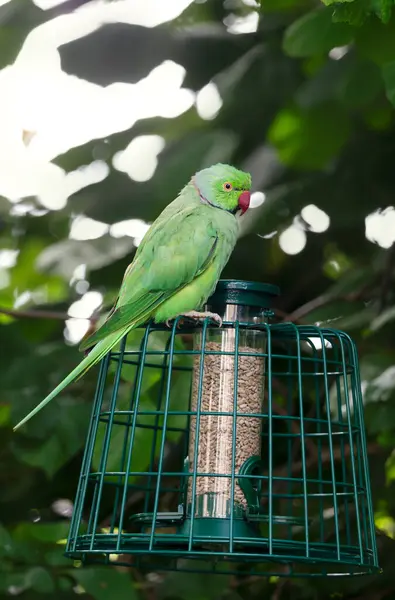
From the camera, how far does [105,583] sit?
179 inches

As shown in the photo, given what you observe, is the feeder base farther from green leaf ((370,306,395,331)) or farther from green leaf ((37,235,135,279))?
green leaf ((37,235,135,279))

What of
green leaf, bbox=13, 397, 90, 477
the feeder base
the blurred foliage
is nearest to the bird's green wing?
the blurred foliage

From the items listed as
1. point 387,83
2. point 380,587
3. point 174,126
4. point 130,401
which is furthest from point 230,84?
point 380,587

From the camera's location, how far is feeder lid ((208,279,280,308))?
3.86 meters

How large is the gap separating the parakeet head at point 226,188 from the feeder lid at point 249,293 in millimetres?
494

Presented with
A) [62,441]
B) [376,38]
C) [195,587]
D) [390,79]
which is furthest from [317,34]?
[195,587]

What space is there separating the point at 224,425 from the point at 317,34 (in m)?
1.81

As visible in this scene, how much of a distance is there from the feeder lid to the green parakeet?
0.09 metres

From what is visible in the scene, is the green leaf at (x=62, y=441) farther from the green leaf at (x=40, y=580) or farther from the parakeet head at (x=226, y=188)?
the parakeet head at (x=226, y=188)

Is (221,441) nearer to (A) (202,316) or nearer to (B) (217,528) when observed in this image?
(B) (217,528)

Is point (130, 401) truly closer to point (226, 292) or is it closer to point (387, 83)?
point (226, 292)

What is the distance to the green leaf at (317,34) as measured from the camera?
13.0ft

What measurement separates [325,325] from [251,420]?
0.92 meters

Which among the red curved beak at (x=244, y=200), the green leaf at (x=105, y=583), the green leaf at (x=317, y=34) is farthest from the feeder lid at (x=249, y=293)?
the green leaf at (x=105, y=583)
